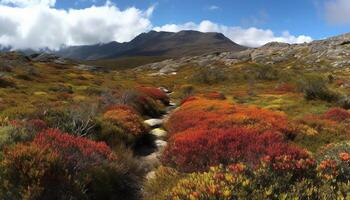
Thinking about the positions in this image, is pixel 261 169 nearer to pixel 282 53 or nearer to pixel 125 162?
pixel 125 162

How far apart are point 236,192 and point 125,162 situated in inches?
279

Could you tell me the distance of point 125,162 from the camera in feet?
46.2

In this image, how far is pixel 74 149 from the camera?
12.0 meters

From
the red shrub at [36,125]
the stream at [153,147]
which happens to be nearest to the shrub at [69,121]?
the red shrub at [36,125]

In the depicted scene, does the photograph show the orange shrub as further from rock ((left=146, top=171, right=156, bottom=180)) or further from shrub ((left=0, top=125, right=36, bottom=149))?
shrub ((left=0, top=125, right=36, bottom=149))

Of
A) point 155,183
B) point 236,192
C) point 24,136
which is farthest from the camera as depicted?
point 24,136

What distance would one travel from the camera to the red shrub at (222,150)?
39.1 ft

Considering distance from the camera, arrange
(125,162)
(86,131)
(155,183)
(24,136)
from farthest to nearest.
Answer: (86,131) → (125,162) → (24,136) → (155,183)

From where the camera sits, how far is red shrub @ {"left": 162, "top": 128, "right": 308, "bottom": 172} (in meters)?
11.9

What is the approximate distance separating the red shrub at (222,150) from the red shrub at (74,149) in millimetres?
2294

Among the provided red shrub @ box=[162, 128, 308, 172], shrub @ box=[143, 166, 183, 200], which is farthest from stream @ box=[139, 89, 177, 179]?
shrub @ box=[143, 166, 183, 200]

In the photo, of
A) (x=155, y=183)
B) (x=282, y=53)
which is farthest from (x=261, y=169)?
(x=282, y=53)

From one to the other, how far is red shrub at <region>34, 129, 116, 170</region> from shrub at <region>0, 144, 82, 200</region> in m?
0.63

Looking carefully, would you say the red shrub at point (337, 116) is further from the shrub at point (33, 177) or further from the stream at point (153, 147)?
the shrub at point (33, 177)
